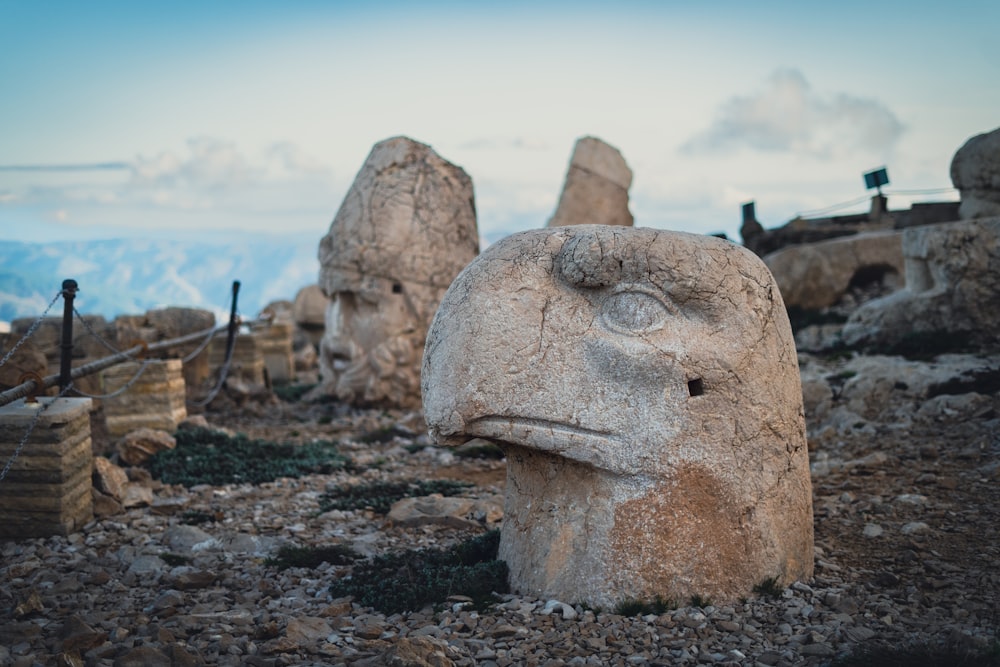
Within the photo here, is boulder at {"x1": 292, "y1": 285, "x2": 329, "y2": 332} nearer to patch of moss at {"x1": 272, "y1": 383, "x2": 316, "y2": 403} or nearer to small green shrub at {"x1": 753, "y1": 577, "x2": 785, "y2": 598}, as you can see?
patch of moss at {"x1": 272, "y1": 383, "x2": 316, "y2": 403}

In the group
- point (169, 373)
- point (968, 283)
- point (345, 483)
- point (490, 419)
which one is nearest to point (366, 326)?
point (169, 373)

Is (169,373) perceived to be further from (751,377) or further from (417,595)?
(751,377)

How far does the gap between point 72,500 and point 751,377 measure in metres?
4.25

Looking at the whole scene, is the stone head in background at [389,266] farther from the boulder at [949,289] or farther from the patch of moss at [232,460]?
the boulder at [949,289]

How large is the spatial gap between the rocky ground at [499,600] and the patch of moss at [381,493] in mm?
140

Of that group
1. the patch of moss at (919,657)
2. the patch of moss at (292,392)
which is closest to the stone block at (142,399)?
the patch of moss at (292,392)

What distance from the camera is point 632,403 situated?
12.5 ft

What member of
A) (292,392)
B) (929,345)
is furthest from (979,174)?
(292,392)

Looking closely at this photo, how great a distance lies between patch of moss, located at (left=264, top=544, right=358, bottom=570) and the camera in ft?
16.3

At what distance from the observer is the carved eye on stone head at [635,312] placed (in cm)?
391

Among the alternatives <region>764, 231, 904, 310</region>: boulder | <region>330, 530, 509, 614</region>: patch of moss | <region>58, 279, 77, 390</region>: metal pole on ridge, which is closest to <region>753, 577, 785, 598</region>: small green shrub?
<region>330, 530, 509, 614</region>: patch of moss

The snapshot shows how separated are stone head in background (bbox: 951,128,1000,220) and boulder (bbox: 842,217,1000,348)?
1474 mm

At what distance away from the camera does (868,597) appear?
4000 mm

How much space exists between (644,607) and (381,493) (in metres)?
3.28
